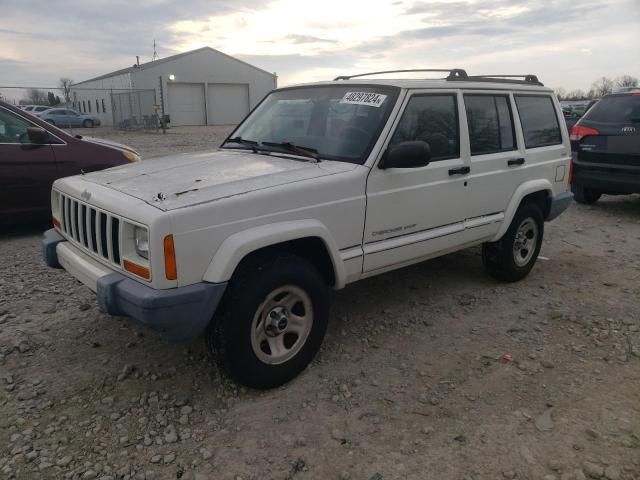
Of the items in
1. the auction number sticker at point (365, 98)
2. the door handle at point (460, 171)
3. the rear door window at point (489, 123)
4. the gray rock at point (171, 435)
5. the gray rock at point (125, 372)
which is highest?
the auction number sticker at point (365, 98)

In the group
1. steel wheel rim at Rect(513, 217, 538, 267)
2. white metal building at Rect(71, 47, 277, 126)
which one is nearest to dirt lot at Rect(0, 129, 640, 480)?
steel wheel rim at Rect(513, 217, 538, 267)

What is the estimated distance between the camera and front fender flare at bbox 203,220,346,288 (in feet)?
9.13

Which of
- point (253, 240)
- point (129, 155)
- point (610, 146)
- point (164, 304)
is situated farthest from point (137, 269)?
point (610, 146)

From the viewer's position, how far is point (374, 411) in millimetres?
3041

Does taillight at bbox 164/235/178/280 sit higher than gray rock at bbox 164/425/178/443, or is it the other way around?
taillight at bbox 164/235/178/280

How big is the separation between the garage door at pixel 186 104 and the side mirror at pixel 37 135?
32528mm

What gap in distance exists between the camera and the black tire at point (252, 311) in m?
2.93

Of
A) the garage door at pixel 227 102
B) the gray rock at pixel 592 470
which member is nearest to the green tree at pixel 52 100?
the garage door at pixel 227 102

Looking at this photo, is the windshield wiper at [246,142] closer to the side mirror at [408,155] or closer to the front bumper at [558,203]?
the side mirror at [408,155]

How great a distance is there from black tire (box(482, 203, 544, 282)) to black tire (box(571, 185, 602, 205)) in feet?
13.1

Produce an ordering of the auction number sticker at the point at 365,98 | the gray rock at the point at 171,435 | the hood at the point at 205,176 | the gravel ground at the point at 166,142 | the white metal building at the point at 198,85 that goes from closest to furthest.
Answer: the gray rock at the point at 171,435, the hood at the point at 205,176, the auction number sticker at the point at 365,98, the gravel ground at the point at 166,142, the white metal building at the point at 198,85

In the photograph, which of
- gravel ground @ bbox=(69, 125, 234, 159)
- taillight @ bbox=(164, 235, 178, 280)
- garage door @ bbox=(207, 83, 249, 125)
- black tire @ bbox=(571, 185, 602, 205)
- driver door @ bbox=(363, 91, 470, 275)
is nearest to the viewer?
taillight @ bbox=(164, 235, 178, 280)

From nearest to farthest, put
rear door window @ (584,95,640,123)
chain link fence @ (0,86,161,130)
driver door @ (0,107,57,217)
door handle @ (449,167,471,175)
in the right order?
door handle @ (449,167,471,175) < driver door @ (0,107,57,217) < rear door window @ (584,95,640,123) < chain link fence @ (0,86,161,130)

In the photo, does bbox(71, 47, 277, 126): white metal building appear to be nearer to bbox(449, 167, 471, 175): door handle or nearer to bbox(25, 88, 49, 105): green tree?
bbox(25, 88, 49, 105): green tree
